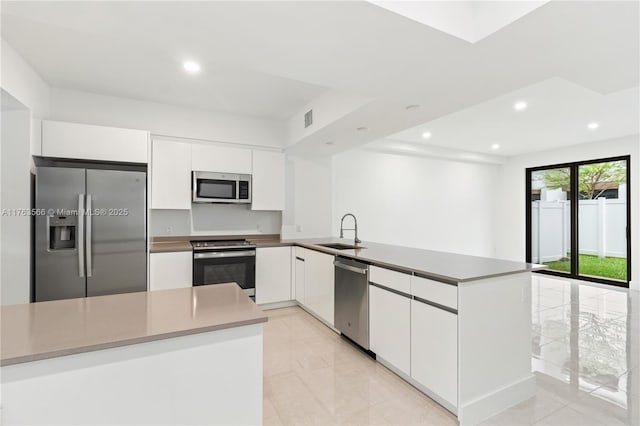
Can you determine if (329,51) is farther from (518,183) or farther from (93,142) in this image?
(518,183)

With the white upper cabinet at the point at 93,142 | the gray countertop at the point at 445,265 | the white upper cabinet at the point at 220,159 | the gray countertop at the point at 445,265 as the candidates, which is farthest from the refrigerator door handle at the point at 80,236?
the gray countertop at the point at 445,265

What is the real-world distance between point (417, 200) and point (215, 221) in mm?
4025

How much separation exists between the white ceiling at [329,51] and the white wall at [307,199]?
142 cm

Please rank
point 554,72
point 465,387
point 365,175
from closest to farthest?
point 465,387 → point 554,72 → point 365,175

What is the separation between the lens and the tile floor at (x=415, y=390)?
6.35 ft

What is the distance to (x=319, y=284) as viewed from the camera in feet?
11.5

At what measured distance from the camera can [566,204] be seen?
6.26 metres

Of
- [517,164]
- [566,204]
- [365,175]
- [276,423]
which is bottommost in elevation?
[276,423]

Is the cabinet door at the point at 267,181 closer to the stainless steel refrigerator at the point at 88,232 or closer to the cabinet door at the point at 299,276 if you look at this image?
the cabinet door at the point at 299,276

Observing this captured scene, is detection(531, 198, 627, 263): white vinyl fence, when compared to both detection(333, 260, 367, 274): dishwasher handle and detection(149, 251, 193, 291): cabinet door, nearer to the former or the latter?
detection(333, 260, 367, 274): dishwasher handle

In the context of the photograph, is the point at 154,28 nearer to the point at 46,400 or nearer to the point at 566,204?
the point at 46,400

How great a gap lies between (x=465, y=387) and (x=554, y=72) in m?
2.15

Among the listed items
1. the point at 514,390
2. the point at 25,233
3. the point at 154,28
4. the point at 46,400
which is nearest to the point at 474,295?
the point at 514,390

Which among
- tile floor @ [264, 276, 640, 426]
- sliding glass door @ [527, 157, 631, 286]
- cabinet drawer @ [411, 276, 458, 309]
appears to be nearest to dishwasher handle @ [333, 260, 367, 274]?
cabinet drawer @ [411, 276, 458, 309]
